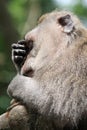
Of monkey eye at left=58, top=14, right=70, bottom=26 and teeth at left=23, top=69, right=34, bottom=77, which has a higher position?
monkey eye at left=58, top=14, right=70, bottom=26

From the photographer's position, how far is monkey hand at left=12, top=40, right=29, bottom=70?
7352 mm

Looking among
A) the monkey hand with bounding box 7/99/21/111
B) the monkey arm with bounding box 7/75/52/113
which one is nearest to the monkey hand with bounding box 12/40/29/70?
the monkey arm with bounding box 7/75/52/113

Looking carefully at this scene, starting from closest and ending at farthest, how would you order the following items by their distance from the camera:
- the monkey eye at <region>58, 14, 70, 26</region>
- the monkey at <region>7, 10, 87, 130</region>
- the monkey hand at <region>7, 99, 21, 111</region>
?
the monkey hand at <region>7, 99, 21, 111</region> < the monkey at <region>7, 10, 87, 130</region> < the monkey eye at <region>58, 14, 70, 26</region>

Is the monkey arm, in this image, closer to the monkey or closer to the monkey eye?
the monkey

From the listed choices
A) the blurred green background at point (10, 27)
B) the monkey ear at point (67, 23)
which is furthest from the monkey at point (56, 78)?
the blurred green background at point (10, 27)

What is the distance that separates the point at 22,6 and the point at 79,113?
1213cm

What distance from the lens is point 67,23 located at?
8.01 m

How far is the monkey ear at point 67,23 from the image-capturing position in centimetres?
785

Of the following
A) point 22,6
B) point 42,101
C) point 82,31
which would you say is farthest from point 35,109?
point 22,6

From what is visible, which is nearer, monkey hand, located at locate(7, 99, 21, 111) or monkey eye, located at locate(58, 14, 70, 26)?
monkey hand, located at locate(7, 99, 21, 111)

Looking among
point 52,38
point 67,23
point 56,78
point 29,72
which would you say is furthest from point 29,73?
point 67,23

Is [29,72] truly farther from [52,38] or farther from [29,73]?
[52,38]

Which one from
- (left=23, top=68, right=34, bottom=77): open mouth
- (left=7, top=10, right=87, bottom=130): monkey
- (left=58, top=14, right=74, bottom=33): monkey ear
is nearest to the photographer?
(left=7, top=10, right=87, bottom=130): monkey

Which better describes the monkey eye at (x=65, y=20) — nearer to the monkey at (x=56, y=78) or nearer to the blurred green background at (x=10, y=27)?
the monkey at (x=56, y=78)
